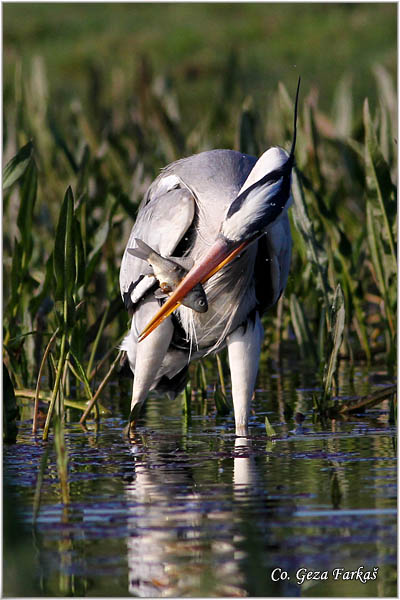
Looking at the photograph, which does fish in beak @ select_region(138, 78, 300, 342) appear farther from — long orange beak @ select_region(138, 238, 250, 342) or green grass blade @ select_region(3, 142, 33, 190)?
green grass blade @ select_region(3, 142, 33, 190)

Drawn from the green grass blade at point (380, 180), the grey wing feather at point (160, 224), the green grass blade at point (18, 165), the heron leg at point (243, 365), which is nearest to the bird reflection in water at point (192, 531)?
the heron leg at point (243, 365)

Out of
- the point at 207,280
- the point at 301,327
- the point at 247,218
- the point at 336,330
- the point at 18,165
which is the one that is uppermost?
the point at 18,165

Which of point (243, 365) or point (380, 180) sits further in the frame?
point (380, 180)

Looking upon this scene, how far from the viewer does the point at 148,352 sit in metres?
5.58

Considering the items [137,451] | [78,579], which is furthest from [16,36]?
[78,579]

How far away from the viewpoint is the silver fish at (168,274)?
16.4 feet

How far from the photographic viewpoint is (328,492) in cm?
426

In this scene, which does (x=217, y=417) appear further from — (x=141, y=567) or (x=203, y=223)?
(x=141, y=567)

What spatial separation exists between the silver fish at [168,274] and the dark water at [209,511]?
70cm

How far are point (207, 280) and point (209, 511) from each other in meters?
1.50

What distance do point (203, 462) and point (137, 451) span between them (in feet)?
1.22

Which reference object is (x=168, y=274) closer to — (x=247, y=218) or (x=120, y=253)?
(x=247, y=218)

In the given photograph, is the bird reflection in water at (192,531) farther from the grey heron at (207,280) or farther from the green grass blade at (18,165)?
the green grass blade at (18,165)

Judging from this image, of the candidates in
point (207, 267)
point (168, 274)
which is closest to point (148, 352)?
point (168, 274)
